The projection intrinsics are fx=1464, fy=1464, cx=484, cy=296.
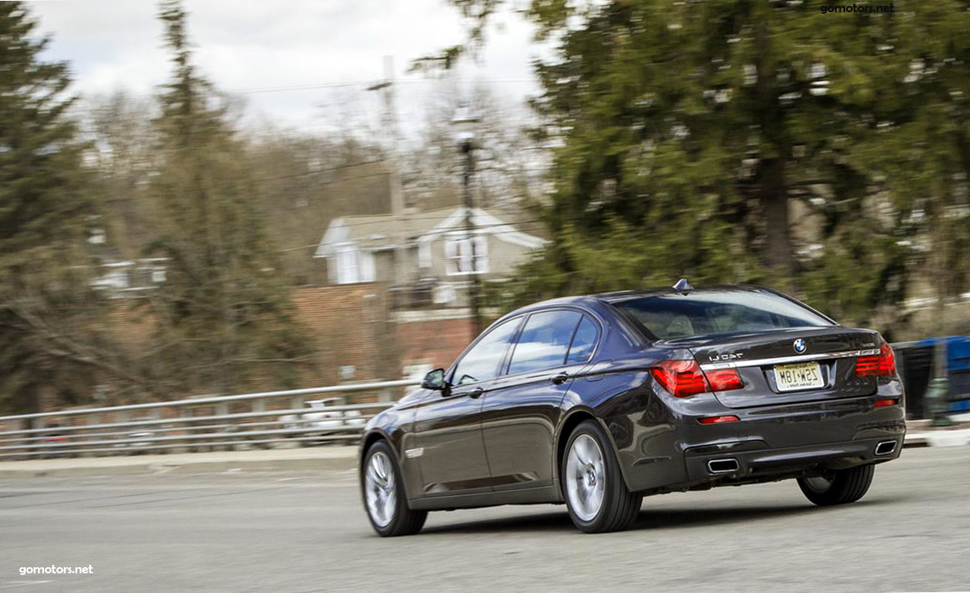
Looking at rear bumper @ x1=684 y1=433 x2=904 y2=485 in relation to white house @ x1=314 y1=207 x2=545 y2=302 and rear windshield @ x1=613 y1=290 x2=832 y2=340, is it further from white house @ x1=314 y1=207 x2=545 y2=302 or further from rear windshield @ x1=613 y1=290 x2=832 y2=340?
white house @ x1=314 y1=207 x2=545 y2=302

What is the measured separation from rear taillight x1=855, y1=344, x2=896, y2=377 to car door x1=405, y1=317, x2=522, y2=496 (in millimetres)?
2379

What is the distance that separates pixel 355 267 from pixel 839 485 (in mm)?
59091

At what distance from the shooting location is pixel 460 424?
10266 millimetres

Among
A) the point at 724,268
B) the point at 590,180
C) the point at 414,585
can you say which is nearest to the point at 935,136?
the point at 724,268

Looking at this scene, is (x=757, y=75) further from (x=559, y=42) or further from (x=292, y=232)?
(x=292, y=232)

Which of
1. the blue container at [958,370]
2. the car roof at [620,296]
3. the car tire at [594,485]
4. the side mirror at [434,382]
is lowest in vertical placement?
the blue container at [958,370]

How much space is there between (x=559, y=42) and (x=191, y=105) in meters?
24.9

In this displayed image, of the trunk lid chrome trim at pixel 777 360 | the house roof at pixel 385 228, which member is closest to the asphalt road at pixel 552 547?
the trunk lid chrome trim at pixel 777 360

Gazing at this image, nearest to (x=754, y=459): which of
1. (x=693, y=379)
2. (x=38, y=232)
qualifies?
(x=693, y=379)

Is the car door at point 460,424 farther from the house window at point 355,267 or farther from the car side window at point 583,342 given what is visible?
the house window at point 355,267

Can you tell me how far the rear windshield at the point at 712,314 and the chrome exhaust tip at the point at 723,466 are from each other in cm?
86

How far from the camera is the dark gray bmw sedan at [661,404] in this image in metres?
8.42

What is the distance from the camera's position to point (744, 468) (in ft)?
27.5

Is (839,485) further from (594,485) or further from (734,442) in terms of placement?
(594,485)
